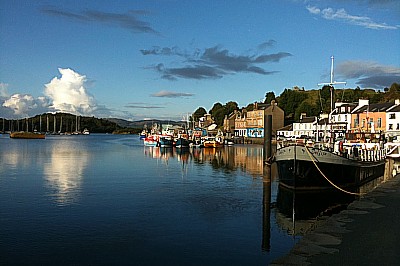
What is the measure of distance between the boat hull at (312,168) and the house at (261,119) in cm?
8880

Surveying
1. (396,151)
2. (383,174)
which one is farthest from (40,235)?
(396,151)

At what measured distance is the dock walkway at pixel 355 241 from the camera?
10.9 metres

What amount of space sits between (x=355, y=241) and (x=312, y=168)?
556 inches

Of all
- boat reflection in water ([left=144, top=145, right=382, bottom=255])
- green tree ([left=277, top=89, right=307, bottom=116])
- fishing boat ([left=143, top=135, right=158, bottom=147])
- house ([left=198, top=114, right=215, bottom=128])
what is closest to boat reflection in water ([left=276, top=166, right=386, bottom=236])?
boat reflection in water ([left=144, top=145, right=382, bottom=255])

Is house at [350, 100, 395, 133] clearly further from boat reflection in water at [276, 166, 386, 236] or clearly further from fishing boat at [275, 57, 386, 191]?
boat reflection in water at [276, 166, 386, 236]

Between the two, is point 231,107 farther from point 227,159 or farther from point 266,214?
point 266,214

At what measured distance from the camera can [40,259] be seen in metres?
14.1

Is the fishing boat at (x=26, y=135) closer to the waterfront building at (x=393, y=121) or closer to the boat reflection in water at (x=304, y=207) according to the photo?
the waterfront building at (x=393, y=121)

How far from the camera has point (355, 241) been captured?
1275cm

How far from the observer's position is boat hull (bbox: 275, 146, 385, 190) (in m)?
26.4

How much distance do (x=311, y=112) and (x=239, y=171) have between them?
8801 centimetres

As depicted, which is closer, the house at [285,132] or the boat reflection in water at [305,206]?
the boat reflection in water at [305,206]

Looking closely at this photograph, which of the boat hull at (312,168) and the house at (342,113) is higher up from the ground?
the house at (342,113)

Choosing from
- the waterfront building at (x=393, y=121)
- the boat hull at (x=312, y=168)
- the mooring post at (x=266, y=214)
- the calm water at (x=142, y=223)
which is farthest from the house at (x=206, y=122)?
the mooring post at (x=266, y=214)
